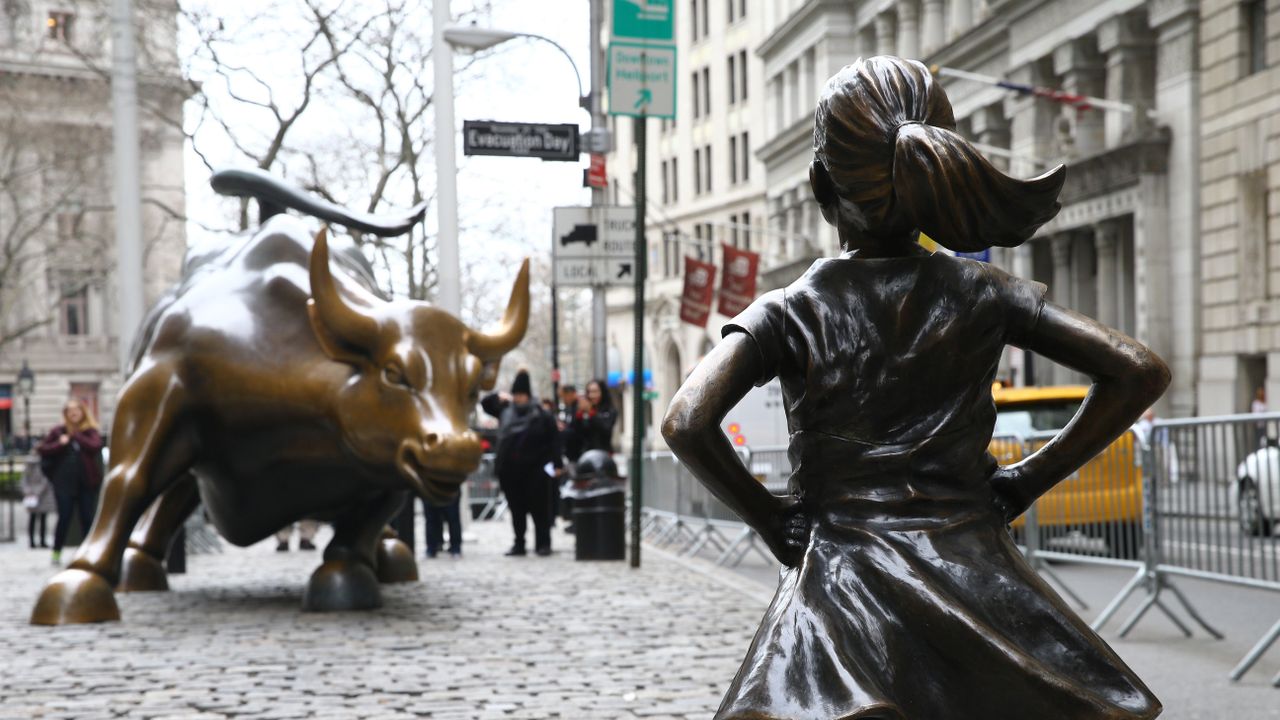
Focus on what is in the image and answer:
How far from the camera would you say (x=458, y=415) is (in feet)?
30.6

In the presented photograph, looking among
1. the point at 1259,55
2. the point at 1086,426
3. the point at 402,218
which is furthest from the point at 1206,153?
the point at 1086,426

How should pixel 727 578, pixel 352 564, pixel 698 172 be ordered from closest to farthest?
pixel 352 564, pixel 727 578, pixel 698 172

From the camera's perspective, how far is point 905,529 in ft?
10.00

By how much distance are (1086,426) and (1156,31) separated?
30222mm

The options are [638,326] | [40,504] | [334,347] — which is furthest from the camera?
[40,504]

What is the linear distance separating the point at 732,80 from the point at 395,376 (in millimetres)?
53640

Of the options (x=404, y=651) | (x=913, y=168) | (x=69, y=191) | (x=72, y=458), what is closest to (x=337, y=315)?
(x=404, y=651)

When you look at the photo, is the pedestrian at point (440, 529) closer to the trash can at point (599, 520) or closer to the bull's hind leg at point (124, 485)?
the trash can at point (599, 520)

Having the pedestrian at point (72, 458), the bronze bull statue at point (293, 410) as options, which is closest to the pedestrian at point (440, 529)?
the pedestrian at point (72, 458)

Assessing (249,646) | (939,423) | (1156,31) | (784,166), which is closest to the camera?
(939,423)

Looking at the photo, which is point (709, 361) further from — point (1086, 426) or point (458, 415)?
point (458, 415)

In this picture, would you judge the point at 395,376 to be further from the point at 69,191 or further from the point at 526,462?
the point at 69,191

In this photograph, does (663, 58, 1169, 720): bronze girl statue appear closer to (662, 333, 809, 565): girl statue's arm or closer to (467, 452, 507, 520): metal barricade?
(662, 333, 809, 565): girl statue's arm

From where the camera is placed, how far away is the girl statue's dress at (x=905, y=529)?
2.88 m
